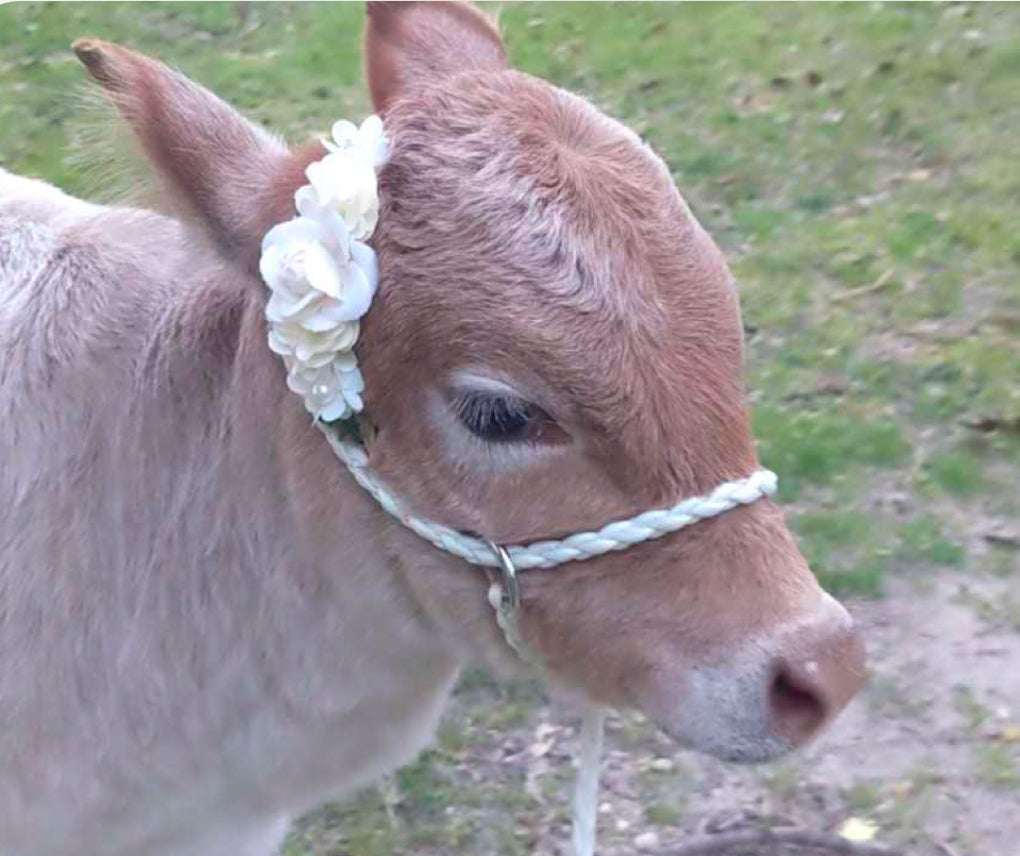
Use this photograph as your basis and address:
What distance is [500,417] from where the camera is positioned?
2734 millimetres

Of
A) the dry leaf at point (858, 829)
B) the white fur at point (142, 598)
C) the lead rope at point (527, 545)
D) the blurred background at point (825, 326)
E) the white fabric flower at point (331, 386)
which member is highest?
the white fabric flower at point (331, 386)

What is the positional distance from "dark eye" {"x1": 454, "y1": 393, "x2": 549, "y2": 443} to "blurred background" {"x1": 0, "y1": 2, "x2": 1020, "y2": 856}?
3.41ft

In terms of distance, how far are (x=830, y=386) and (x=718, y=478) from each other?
3.69m

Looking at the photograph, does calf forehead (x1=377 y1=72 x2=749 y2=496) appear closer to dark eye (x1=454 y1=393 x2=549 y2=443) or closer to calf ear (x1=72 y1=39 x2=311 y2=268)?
dark eye (x1=454 y1=393 x2=549 y2=443)

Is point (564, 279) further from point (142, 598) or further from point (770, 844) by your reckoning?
point (770, 844)

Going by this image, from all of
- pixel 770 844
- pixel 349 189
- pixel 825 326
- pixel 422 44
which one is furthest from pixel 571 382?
pixel 825 326

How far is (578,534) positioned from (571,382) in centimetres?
30

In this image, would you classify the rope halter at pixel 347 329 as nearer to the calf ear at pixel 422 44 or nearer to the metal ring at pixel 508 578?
the metal ring at pixel 508 578

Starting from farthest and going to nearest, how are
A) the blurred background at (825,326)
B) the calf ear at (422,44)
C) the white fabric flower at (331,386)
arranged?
the blurred background at (825,326), the calf ear at (422,44), the white fabric flower at (331,386)

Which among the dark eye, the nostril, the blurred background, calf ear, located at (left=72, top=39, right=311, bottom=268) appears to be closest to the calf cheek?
the nostril

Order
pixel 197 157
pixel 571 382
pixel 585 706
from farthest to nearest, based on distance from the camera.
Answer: pixel 585 706
pixel 197 157
pixel 571 382

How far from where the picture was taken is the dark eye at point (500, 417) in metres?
2.71

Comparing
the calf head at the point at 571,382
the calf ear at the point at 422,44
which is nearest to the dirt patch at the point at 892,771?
the calf head at the point at 571,382

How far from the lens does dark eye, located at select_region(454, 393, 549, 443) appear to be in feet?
8.89
